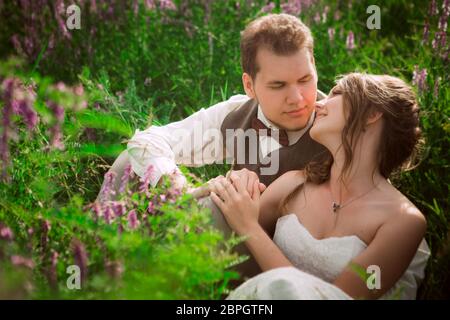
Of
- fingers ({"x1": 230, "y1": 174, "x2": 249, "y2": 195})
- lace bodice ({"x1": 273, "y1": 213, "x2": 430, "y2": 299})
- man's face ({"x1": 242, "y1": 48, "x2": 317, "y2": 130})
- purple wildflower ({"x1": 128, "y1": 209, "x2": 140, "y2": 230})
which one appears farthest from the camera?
man's face ({"x1": 242, "y1": 48, "x2": 317, "y2": 130})

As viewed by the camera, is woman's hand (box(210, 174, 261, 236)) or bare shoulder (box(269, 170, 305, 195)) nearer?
woman's hand (box(210, 174, 261, 236))

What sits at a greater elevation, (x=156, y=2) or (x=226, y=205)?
(x=156, y=2)

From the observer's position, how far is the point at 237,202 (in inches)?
104

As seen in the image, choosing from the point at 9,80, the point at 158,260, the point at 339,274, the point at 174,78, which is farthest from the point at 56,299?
the point at 174,78

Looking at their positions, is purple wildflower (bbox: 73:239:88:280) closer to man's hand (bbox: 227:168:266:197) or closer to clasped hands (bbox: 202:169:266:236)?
clasped hands (bbox: 202:169:266:236)

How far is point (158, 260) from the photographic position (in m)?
2.13

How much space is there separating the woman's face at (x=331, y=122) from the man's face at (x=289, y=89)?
0.32 meters

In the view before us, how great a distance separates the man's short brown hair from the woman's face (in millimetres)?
482

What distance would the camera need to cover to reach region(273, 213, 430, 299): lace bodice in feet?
8.05

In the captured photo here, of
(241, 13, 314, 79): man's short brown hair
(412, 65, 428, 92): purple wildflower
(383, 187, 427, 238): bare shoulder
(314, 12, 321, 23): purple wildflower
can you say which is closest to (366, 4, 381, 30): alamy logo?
(314, 12, 321, 23): purple wildflower

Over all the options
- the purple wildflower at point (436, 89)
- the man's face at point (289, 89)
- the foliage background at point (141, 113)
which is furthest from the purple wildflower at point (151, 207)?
the purple wildflower at point (436, 89)

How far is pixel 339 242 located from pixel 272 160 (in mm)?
751

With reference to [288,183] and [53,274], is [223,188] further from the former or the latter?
[53,274]
